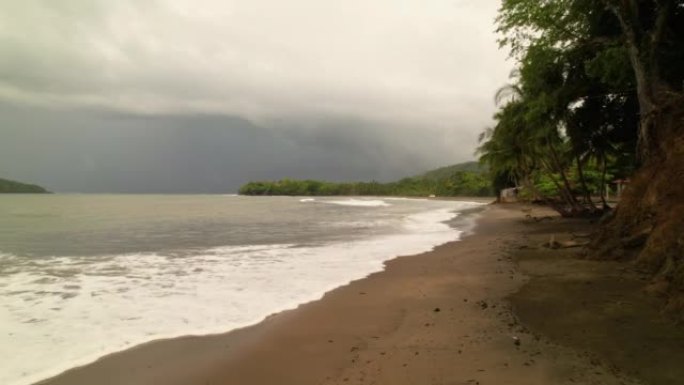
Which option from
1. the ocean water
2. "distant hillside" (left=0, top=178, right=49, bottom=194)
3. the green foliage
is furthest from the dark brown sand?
"distant hillside" (left=0, top=178, right=49, bottom=194)

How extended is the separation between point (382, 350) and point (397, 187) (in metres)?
137

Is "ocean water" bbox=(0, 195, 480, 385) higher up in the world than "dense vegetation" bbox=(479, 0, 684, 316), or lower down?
lower down

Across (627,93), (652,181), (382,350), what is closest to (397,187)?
(627,93)

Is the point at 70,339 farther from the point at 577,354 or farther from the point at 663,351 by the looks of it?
the point at 663,351

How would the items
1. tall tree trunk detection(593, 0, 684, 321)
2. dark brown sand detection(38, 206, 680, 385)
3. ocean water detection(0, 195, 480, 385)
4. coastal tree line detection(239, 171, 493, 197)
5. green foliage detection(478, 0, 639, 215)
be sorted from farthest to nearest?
coastal tree line detection(239, 171, 493, 197)
green foliage detection(478, 0, 639, 215)
tall tree trunk detection(593, 0, 684, 321)
ocean water detection(0, 195, 480, 385)
dark brown sand detection(38, 206, 680, 385)

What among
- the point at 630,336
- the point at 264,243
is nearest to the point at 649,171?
the point at 630,336

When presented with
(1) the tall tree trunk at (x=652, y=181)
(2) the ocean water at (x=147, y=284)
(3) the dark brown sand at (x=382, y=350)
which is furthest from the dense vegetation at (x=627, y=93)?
(2) the ocean water at (x=147, y=284)

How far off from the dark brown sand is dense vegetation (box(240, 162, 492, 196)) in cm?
7685

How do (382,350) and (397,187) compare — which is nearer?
(382,350)

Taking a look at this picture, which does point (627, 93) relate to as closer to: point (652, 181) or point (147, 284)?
point (652, 181)

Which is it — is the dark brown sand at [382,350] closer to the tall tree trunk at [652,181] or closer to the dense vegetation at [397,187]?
the tall tree trunk at [652,181]

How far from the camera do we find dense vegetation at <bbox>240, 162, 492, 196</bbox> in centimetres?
10051

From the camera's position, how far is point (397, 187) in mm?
141250

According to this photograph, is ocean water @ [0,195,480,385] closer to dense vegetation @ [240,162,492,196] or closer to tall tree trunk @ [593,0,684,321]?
tall tree trunk @ [593,0,684,321]
